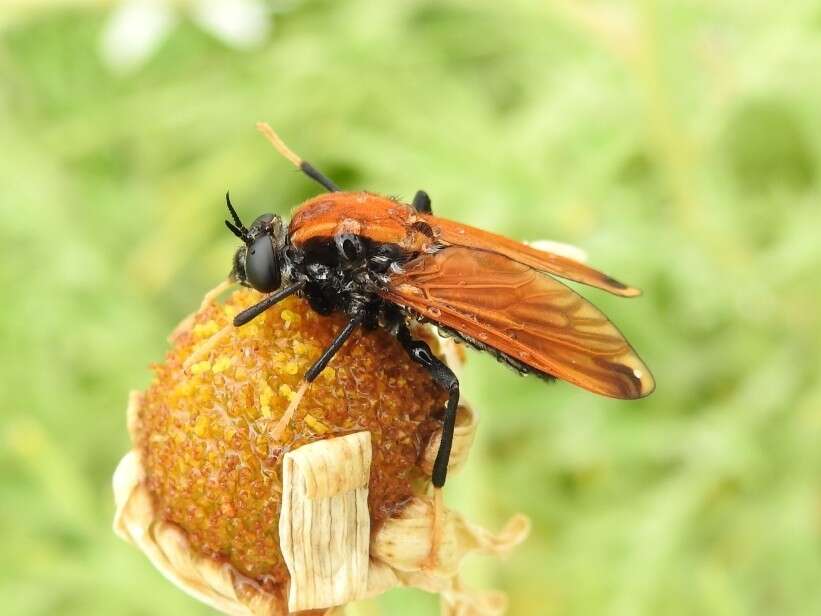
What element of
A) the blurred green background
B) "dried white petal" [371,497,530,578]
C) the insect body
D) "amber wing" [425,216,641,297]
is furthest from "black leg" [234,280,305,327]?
the blurred green background

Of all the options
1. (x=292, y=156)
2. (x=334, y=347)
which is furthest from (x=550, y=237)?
(x=334, y=347)

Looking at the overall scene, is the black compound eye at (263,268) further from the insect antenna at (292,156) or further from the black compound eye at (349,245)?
the insect antenna at (292,156)

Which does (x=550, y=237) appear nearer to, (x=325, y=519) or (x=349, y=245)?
(x=349, y=245)

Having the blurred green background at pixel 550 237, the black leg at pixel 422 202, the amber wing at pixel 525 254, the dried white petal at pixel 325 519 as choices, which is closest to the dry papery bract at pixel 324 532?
the dried white petal at pixel 325 519

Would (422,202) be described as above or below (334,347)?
above

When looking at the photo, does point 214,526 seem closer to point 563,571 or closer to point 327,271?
point 327,271

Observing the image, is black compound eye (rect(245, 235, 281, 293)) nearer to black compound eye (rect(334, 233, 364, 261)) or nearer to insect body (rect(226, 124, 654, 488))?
insect body (rect(226, 124, 654, 488))

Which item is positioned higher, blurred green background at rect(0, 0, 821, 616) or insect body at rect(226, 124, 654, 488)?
blurred green background at rect(0, 0, 821, 616)
